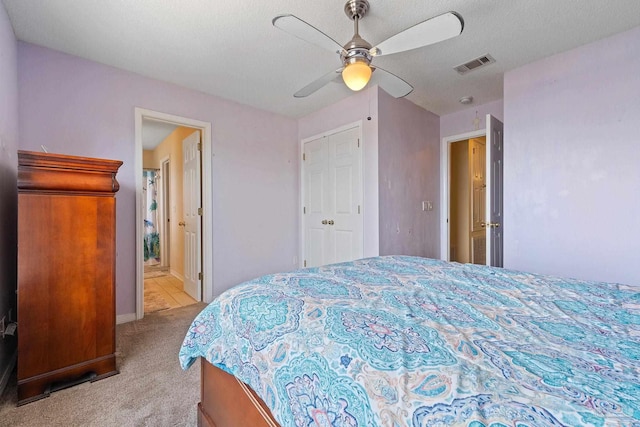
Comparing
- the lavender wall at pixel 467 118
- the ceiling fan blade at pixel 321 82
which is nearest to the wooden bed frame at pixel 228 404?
the ceiling fan blade at pixel 321 82

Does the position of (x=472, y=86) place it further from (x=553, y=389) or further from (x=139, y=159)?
(x=139, y=159)

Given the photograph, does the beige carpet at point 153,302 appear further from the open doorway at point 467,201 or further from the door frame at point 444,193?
the open doorway at point 467,201

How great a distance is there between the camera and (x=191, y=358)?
45.7 inches

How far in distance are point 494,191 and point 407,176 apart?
920 mm

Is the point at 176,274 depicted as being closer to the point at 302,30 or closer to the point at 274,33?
the point at 274,33

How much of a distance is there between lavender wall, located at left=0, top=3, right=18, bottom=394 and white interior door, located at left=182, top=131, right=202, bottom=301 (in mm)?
1478

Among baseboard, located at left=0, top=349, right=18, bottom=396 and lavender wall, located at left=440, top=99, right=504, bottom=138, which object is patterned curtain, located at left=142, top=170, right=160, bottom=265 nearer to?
baseboard, located at left=0, top=349, right=18, bottom=396

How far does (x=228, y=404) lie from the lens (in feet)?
3.61

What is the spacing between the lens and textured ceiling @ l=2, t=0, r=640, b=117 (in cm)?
184

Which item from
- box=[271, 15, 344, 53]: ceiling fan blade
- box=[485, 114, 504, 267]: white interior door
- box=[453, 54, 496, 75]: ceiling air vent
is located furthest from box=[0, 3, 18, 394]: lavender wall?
box=[485, 114, 504, 267]: white interior door

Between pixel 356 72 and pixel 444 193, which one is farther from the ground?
pixel 356 72

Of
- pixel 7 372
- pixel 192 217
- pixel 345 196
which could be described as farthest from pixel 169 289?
pixel 345 196

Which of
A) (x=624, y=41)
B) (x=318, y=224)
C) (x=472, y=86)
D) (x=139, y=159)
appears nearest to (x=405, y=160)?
(x=472, y=86)

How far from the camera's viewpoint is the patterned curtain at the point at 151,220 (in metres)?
5.86
